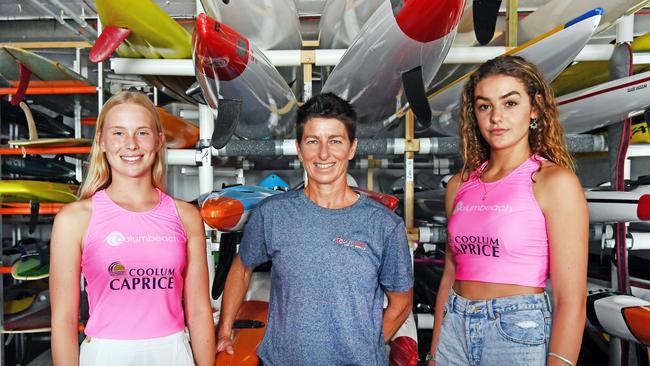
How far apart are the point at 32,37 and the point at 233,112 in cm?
278

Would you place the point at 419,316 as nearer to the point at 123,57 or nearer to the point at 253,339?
the point at 253,339

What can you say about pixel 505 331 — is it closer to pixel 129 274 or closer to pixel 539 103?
pixel 539 103

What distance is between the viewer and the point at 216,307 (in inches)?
77.7

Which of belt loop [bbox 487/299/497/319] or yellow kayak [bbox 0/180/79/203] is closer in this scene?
belt loop [bbox 487/299/497/319]

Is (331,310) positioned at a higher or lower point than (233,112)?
lower

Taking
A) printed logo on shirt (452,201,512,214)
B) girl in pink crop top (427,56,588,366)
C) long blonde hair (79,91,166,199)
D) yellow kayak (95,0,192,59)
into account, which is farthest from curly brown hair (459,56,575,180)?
A: yellow kayak (95,0,192,59)

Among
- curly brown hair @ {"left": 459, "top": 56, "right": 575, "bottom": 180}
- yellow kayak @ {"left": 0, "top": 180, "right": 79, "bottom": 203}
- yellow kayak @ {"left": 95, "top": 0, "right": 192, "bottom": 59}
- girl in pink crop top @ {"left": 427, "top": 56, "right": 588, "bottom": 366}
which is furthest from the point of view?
yellow kayak @ {"left": 0, "top": 180, "right": 79, "bottom": 203}

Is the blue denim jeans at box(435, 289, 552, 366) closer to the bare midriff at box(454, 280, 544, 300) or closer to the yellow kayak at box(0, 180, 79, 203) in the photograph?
the bare midriff at box(454, 280, 544, 300)

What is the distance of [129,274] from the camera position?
44.7 inches

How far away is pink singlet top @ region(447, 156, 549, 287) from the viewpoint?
42.8 inches

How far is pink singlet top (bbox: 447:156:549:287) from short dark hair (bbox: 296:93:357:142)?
43 cm

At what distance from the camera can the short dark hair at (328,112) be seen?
1.25 m

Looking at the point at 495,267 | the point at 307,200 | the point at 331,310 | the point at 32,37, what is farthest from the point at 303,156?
the point at 32,37

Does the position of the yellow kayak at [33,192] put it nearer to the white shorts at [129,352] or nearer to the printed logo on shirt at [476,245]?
the white shorts at [129,352]
